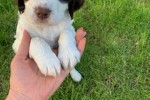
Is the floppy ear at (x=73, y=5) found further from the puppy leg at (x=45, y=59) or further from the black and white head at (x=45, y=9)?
the puppy leg at (x=45, y=59)

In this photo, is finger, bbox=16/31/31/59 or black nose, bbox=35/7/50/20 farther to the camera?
finger, bbox=16/31/31/59

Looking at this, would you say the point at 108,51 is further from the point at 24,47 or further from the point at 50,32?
the point at 24,47

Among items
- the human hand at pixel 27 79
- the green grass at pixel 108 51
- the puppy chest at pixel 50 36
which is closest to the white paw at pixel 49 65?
the human hand at pixel 27 79

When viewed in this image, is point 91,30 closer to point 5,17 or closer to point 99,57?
point 99,57

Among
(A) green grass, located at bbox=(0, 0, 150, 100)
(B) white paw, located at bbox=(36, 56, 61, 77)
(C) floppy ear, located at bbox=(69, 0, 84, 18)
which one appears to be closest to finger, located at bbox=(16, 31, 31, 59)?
(B) white paw, located at bbox=(36, 56, 61, 77)

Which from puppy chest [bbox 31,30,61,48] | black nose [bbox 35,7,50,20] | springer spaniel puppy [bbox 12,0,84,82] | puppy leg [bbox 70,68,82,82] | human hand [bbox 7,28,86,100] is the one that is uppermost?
black nose [bbox 35,7,50,20]

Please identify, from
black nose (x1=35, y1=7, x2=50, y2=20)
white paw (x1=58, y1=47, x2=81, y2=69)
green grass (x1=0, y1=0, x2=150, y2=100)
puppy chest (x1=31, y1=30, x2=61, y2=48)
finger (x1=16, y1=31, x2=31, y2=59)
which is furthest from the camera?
green grass (x1=0, y1=0, x2=150, y2=100)

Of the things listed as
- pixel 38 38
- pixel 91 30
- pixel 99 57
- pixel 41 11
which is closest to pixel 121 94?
pixel 99 57

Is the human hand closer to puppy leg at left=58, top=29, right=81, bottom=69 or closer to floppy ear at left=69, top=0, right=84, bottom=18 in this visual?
puppy leg at left=58, top=29, right=81, bottom=69
